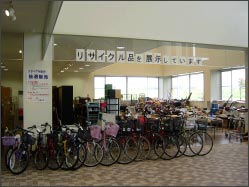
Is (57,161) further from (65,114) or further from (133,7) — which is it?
(65,114)

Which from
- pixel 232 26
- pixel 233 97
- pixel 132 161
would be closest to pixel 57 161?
pixel 132 161

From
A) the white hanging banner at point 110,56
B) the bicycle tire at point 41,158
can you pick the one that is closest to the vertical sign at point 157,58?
the white hanging banner at point 110,56

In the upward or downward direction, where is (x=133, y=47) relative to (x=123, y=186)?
upward

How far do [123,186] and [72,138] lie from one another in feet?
4.61

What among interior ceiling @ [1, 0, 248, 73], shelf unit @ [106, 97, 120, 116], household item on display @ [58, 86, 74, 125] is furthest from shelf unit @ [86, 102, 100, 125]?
interior ceiling @ [1, 0, 248, 73]

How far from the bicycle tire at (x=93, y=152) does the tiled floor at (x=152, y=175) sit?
0.16m

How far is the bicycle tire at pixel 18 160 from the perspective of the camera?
466 cm

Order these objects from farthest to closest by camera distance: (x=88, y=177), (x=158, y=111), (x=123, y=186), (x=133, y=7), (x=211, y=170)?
(x=158, y=111) → (x=133, y=7) → (x=211, y=170) → (x=88, y=177) → (x=123, y=186)

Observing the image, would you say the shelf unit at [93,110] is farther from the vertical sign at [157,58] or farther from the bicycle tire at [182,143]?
the bicycle tire at [182,143]

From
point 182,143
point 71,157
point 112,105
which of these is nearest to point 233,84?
point 112,105

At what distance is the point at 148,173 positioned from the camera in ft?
15.1

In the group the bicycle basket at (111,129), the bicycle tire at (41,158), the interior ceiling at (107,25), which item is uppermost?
the interior ceiling at (107,25)

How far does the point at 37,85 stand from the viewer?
5.77 meters

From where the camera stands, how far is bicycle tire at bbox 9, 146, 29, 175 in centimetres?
466
